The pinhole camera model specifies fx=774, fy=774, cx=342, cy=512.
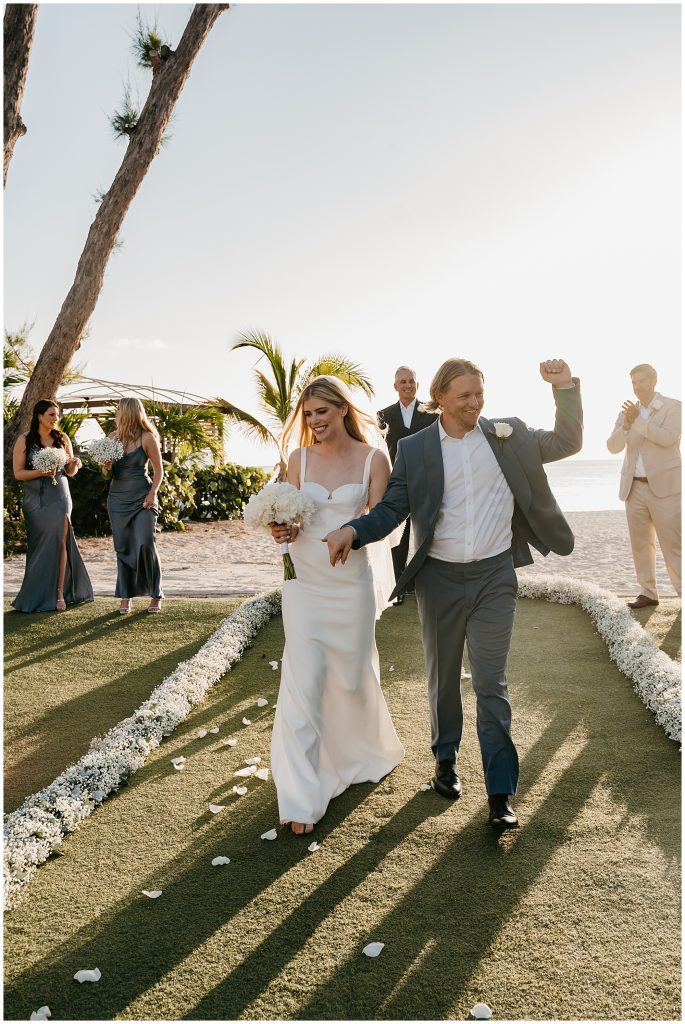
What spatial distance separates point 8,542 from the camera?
14641mm

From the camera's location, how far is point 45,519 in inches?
351

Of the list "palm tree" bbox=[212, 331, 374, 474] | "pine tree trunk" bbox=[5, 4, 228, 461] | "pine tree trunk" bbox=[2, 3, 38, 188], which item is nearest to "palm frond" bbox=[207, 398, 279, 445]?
"palm tree" bbox=[212, 331, 374, 474]

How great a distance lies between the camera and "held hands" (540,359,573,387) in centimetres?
397

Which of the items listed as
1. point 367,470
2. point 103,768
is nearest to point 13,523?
point 103,768

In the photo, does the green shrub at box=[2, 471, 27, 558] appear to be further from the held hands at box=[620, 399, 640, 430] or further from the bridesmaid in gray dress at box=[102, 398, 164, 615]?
the held hands at box=[620, 399, 640, 430]

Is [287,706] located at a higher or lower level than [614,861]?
higher

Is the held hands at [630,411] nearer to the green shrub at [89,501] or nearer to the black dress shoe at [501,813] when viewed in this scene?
the black dress shoe at [501,813]

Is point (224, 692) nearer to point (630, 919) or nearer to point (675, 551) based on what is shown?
point (630, 919)

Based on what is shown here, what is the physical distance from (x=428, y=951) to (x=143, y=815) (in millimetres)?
1883

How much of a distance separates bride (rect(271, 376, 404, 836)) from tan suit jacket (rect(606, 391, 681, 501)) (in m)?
4.54

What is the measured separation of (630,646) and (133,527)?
5390 millimetres

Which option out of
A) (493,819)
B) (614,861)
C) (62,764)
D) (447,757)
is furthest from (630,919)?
(62,764)

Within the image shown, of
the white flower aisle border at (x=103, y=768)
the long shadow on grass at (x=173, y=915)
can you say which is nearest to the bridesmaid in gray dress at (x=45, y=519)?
the white flower aisle border at (x=103, y=768)

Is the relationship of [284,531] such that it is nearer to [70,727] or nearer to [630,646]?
[70,727]
